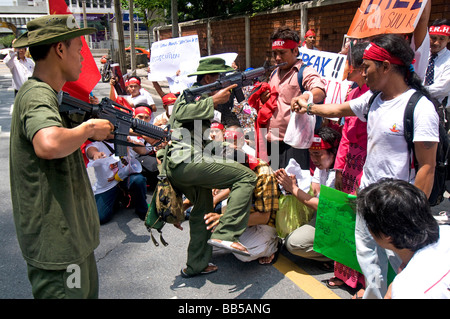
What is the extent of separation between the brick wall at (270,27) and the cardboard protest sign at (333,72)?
8.71 ft

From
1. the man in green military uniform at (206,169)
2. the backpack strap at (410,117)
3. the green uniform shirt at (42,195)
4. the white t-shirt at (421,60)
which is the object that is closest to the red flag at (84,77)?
the man in green military uniform at (206,169)

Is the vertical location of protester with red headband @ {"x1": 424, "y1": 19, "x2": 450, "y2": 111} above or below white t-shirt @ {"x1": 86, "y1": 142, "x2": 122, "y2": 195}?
above

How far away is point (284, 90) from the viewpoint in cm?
380

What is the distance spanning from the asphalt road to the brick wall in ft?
18.3

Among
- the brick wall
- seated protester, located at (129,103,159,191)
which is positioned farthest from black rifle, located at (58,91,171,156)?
the brick wall

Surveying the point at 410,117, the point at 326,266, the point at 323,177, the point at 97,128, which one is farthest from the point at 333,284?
the point at 97,128

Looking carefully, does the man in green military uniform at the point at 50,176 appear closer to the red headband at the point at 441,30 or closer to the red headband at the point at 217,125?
the red headband at the point at 217,125

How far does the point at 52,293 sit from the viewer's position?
5.99ft

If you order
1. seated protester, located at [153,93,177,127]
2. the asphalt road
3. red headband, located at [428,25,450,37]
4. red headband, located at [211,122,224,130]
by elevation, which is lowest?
the asphalt road

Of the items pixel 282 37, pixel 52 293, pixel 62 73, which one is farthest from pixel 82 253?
pixel 282 37

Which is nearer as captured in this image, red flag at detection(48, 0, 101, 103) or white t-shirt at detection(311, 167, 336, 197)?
red flag at detection(48, 0, 101, 103)

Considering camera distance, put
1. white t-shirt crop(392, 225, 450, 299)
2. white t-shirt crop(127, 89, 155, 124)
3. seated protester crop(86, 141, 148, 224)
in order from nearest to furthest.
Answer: white t-shirt crop(392, 225, 450, 299) < seated protester crop(86, 141, 148, 224) < white t-shirt crop(127, 89, 155, 124)

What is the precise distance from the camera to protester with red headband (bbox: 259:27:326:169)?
3715 mm

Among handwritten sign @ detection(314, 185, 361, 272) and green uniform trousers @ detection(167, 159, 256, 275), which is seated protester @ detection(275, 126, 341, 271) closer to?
handwritten sign @ detection(314, 185, 361, 272)
